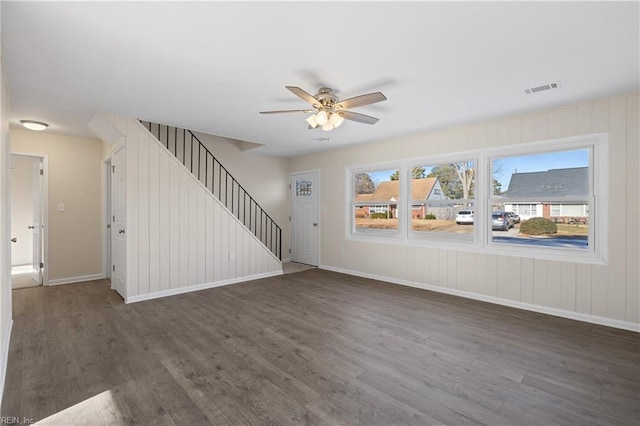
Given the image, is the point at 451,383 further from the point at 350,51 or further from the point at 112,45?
the point at 112,45

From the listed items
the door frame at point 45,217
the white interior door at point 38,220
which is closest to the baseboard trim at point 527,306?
the door frame at point 45,217

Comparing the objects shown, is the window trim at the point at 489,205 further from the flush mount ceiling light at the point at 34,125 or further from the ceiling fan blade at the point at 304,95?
the flush mount ceiling light at the point at 34,125

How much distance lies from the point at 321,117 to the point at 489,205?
286cm

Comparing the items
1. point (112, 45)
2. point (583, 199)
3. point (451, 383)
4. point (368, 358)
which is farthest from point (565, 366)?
point (112, 45)

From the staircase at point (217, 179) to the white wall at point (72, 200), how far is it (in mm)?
1282

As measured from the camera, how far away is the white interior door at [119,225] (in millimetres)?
4305

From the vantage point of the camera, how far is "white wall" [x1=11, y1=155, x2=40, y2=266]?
6.49 meters

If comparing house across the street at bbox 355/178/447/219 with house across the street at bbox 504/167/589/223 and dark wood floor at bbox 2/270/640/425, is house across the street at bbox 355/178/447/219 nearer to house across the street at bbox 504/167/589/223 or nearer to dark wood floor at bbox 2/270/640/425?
house across the street at bbox 504/167/589/223

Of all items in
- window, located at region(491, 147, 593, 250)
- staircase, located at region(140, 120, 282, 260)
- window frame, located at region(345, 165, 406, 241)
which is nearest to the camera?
window, located at region(491, 147, 593, 250)

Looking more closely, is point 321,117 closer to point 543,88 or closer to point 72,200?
point 543,88

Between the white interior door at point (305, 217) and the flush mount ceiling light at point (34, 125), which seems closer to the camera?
the flush mount ceiling light at point (34, 125)

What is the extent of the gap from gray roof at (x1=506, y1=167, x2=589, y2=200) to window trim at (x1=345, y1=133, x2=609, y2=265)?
11cm

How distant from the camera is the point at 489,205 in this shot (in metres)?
4.29

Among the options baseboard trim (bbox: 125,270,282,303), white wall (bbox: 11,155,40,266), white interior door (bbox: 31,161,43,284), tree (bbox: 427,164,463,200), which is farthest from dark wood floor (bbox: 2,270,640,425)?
white wall (bbox: 11,155,40,266)
